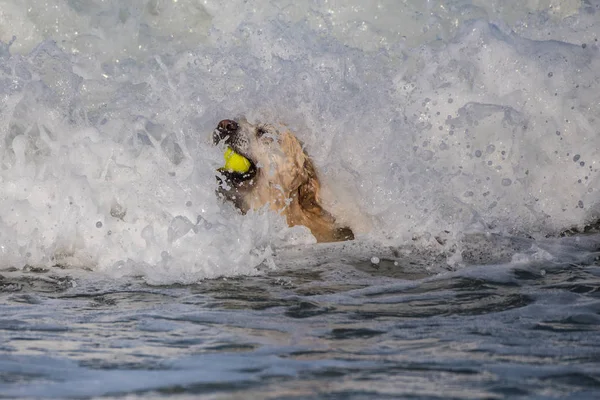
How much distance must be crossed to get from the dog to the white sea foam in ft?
0.43

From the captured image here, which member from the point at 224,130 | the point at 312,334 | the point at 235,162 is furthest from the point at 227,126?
the point at 312,334

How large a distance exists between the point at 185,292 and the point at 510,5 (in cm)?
591

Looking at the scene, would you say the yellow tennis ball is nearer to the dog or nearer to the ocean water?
the dog

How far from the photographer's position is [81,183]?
602 centimetres

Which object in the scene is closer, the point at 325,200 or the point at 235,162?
the point at 235,162

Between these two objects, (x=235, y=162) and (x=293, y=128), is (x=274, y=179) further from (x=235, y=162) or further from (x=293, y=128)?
(x=293, y=128)

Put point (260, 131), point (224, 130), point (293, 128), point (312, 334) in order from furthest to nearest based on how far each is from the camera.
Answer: point (293, 128)
point (260, 131)
point (224, 130)
point (312, 334)

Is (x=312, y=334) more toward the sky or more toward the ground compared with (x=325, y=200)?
more toward the ground

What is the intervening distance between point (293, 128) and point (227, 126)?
0.59 m

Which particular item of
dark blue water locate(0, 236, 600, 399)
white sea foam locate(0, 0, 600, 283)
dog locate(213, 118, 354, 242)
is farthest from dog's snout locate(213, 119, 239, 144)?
dark blue water locate(0, 236, 600, 399)

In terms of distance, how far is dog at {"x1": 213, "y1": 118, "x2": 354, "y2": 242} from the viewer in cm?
645

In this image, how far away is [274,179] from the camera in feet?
21.6

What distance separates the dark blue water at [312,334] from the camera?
133 inches

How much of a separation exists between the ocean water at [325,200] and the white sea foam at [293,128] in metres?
0.02
